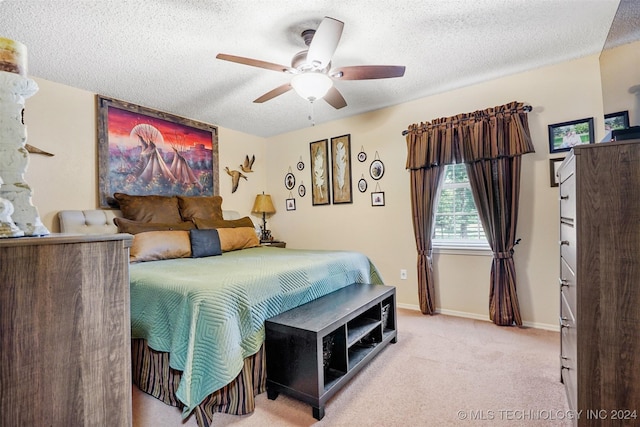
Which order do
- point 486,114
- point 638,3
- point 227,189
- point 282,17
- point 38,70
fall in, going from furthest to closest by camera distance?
1. point 227,189
2. point 486,114
3. point 38,70
4. point 282,17
5. point 638,3

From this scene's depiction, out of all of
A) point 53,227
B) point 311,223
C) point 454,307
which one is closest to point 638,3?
point 454,307

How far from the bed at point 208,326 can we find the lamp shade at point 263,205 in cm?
226

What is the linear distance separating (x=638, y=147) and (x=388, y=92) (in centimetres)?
237

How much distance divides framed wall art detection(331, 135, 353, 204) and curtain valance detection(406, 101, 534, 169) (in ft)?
2.86

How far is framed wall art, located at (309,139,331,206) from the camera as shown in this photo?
414 centimetres

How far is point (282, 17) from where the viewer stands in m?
1.95

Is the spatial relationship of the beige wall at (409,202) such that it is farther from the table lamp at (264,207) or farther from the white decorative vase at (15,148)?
the white decorative vase at (15,148)

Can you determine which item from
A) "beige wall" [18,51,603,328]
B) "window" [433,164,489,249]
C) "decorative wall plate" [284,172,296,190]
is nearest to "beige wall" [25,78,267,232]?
"beige wall" [18,51,603,328]

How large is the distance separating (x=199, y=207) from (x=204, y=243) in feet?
2.57

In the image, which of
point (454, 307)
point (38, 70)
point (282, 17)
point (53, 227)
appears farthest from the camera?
point (454, 307)

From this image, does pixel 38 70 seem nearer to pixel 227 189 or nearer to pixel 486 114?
pixel 227 189

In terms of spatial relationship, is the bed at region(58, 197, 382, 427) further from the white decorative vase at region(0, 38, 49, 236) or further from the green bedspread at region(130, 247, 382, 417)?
the white decorative vase at region(0, 38, 49, 236)

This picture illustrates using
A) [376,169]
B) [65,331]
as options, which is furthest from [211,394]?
[376,169]

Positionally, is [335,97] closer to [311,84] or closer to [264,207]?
[311,84]
